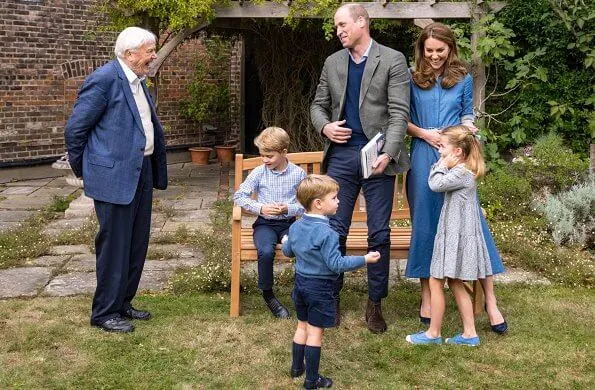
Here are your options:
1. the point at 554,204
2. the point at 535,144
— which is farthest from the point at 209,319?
the point at 535,144

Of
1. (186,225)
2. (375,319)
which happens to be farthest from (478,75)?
(375,319)

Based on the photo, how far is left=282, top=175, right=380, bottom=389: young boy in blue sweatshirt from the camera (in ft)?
11.8

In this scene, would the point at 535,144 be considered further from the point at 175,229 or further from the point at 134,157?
the point at 134,157

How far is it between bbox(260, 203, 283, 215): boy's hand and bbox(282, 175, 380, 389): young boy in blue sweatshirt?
859mm

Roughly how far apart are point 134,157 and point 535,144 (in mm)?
5710

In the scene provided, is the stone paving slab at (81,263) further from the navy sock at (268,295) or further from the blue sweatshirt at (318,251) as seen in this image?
the blue sweatshirt at (318,251)

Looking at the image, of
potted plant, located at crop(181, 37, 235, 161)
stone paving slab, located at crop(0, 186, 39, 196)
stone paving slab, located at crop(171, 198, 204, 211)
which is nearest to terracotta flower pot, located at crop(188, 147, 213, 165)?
potted plant, located at crop(181, 37, 235, 161)

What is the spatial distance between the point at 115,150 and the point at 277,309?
1.39 meters

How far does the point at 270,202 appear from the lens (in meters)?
4.70

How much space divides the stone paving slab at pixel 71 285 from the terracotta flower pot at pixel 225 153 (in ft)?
24.5

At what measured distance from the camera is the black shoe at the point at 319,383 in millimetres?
3688

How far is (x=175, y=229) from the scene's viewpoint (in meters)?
7.49

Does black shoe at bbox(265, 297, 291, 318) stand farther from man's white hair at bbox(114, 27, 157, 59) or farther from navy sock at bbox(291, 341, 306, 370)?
man's white hair at bbox(114, 27, 157, 59)

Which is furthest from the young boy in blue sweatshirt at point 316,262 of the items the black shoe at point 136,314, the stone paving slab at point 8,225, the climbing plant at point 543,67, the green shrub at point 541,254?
the climbing plant at point 543,67
